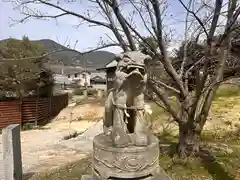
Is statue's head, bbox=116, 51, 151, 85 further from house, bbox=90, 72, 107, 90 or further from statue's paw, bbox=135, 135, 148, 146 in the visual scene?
house, bbox=90, 72, 107, 90

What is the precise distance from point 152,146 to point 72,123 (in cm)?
1354

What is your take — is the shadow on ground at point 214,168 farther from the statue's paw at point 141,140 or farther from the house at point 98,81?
the house at point 98,81

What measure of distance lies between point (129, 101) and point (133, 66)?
45 cm

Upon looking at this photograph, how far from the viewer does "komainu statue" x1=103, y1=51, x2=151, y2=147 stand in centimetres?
309

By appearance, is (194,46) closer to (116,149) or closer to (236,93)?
(116,149)

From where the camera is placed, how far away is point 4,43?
1927 cm

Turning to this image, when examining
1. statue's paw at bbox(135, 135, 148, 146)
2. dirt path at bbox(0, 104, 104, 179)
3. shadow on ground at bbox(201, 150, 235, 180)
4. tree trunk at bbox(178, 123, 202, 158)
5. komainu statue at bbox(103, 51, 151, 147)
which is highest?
komainu statue at bbox(103, 51, 151, 147)

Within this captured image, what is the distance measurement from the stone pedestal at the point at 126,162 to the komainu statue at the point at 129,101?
0.09 m

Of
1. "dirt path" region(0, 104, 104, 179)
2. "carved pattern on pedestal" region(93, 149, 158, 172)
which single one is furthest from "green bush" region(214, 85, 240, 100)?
"carved pattern on pedestal" region(93, 149, 158, 172)

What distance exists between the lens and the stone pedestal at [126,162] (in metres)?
3.13

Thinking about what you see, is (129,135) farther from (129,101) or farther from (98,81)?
(98,81)

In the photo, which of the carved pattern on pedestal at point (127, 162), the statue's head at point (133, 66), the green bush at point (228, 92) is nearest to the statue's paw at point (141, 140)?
the carved pattern on pedestal at point (127, 162)

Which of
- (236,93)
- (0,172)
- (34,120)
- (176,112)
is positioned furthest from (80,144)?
(236,93)

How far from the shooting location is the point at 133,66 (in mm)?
3057
